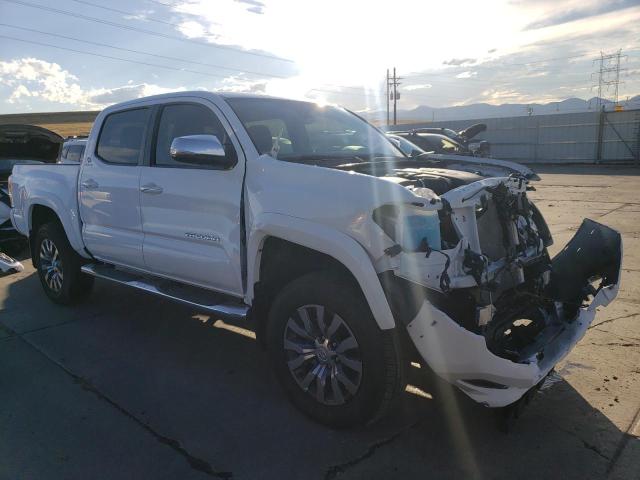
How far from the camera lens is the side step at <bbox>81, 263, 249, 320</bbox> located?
3.68 metres

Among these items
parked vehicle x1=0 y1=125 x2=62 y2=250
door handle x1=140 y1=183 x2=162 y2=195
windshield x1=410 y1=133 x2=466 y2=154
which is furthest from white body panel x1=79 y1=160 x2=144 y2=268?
windshield x1=410 y1=133 x2=466 y2=154

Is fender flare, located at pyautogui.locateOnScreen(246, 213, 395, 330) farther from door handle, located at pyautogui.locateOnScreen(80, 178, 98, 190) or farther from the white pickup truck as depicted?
door handle, located at pyautogui.locateOnScreen(80, 178, 98, 190)

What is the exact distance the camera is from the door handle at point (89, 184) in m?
4.94

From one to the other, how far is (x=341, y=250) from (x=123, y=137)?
294 cm

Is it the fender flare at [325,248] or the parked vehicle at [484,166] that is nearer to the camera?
the fender flare at [325,248]

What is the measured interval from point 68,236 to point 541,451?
4708 millimetres

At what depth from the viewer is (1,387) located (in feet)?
12.8

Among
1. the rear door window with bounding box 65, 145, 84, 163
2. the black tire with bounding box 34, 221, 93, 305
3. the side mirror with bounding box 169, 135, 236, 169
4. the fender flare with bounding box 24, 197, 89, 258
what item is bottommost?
the black tire with bounding box 34, 221, 93, 305

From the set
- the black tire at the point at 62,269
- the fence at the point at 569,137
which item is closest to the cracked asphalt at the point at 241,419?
the black tire at the point at 62,269

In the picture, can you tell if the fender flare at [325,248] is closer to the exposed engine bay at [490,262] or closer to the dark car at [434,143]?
the exposed engine bay at [490,262]

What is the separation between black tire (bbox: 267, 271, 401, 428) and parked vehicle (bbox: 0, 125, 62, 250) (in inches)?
284

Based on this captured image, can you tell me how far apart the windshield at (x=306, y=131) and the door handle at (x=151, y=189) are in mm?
890

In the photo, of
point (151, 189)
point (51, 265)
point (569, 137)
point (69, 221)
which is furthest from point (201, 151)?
point (569, 137)

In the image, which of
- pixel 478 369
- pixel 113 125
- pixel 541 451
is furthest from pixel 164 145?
pixel 541 451
